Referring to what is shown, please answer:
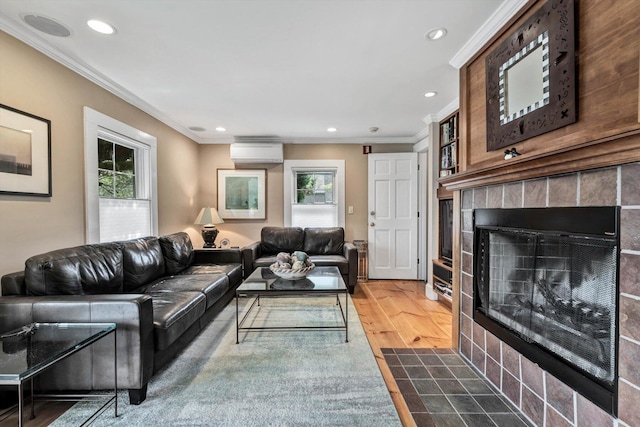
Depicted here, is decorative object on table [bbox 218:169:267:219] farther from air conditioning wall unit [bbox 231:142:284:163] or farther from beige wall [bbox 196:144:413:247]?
air conditioning wall unit [bbox 231:142:284:163]

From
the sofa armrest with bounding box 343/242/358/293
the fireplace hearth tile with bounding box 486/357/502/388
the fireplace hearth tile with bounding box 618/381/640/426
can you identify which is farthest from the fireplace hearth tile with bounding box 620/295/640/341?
the sofa armrest with bounding box 343/242/358/293

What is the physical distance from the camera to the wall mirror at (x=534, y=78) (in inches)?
49.9

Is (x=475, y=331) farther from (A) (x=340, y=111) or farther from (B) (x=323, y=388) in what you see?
(A) (x=340, y=111)

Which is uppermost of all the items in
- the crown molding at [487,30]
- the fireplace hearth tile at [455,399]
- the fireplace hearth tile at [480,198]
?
the crown molding at [487,30]

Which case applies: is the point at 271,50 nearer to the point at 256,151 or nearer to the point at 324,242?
the point at 256,151

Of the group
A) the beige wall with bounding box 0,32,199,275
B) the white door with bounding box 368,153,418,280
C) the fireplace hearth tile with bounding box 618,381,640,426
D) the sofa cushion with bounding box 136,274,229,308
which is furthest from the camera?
the white door with bounding box 368,153,418,280

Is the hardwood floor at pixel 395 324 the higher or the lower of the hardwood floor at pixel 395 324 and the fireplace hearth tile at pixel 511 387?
the lower

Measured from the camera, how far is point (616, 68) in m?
1.08

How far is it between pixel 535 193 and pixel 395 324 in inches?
72.6

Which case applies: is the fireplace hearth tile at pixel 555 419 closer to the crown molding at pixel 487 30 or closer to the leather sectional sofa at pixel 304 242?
the crown molding at pixel 487 30

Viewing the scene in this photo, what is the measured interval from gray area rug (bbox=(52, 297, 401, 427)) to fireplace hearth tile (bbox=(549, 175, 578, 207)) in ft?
4.46

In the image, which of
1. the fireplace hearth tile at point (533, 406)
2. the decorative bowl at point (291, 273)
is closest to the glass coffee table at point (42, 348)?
the decorative bowl at point (291, 273)

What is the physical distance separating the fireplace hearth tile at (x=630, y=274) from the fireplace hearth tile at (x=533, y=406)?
75 cm

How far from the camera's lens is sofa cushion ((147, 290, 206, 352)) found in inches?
69.6
